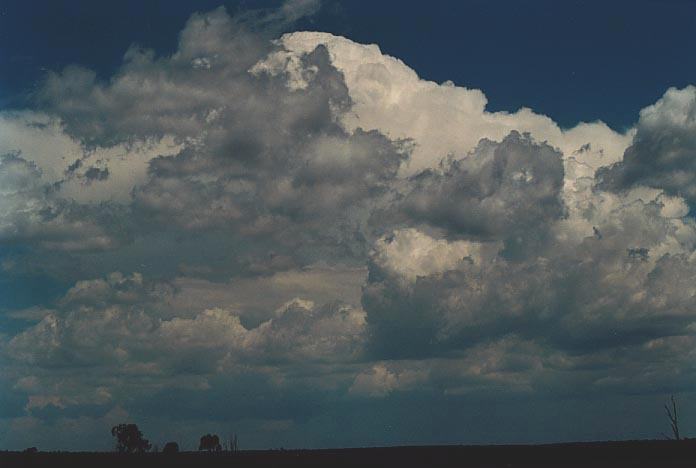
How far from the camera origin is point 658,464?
19562 cm

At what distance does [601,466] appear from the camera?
7781 inches

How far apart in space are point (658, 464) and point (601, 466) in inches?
467
